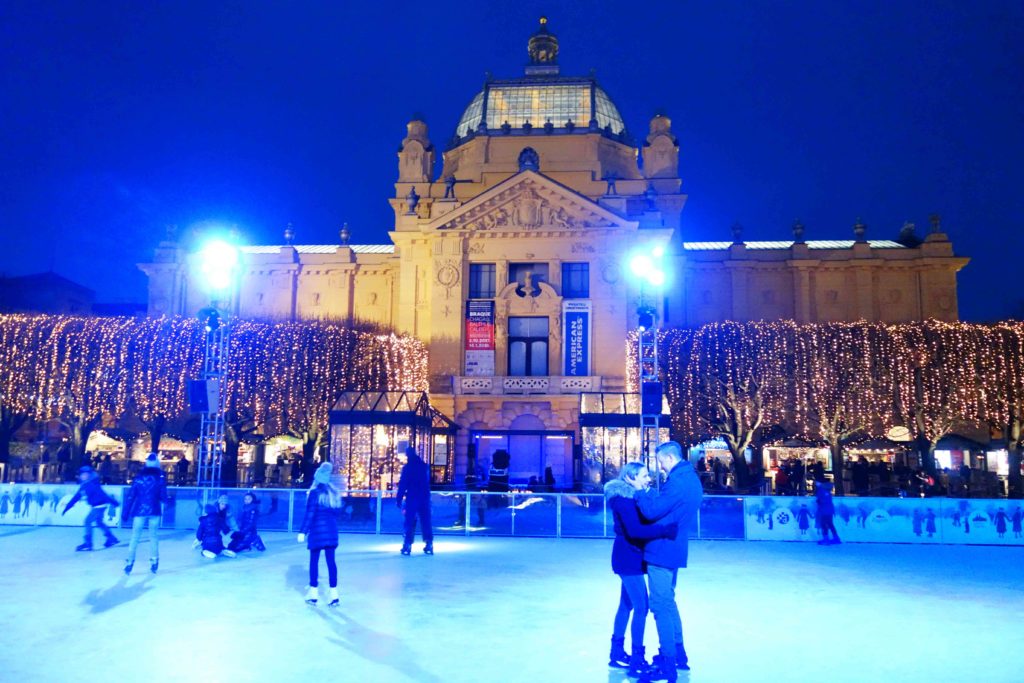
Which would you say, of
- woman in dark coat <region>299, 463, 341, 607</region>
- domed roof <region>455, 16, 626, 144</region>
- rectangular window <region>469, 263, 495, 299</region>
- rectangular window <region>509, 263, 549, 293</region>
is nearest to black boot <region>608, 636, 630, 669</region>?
woman in dark coat <region>299, 463, 341, 607</region>

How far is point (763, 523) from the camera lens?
20.6 meters

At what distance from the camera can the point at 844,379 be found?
39125 mm

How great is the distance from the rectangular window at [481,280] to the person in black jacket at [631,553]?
37665 millimetres

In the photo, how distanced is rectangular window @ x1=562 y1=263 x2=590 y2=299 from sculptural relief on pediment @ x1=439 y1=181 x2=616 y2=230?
2187mm

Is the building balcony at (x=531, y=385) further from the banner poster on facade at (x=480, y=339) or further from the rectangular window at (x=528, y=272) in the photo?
the rectangular window at (x=528, y=272)

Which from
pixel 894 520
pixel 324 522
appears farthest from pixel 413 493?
pixel 894 520

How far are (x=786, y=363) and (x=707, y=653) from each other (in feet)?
108

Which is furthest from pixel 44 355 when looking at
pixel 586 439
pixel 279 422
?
pixel 586 439

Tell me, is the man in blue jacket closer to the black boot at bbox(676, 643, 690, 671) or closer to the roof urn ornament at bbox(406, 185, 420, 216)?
the black boot at bbox(676, 643, 690, 671)

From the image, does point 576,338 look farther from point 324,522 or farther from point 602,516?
point 324,522

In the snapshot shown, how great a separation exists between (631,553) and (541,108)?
5013 cm

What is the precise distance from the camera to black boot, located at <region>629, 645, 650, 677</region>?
7840 mm

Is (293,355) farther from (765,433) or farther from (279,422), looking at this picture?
(765,433)

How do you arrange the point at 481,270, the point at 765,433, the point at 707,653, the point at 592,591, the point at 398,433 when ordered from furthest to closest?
1. the point at 481,270
2. the point at 765,433
3. the point at 398,433
4. the point at 592,591
5. the point at 707,653
